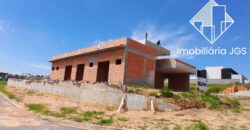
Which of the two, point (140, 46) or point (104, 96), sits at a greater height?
point (140, 46)

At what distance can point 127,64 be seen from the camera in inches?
698

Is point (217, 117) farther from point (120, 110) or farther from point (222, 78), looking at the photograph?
point (222, 78)

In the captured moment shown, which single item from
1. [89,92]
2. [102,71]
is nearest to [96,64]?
[102,71]

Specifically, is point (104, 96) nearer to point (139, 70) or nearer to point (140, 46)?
point (139, 70)

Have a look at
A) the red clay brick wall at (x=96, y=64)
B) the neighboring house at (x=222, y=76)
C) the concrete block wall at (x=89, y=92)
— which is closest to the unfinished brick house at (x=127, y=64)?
the red clay brick wall at (x=96, y=64)

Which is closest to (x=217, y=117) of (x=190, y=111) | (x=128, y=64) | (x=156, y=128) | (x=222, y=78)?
(x=190, y=111)

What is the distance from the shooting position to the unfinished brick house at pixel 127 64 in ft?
59.0

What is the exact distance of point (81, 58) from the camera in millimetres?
23906

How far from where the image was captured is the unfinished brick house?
1797 centimetres

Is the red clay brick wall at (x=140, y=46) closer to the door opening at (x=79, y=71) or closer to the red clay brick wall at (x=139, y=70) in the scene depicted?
the red clay brick wall at (x=139, y=70)

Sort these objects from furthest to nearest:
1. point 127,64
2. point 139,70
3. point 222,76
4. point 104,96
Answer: point 222,76
point 139,70
point 127,64
point 104,96

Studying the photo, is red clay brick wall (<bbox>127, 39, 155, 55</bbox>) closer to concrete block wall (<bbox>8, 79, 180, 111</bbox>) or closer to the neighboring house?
concrete block wall (<bbox>8, 79, 180, 111</bbox>)

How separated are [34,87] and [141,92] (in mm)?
18117

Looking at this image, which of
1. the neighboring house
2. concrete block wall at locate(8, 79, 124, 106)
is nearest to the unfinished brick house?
concrete block wall at locate(8, 79, 124, 106)
